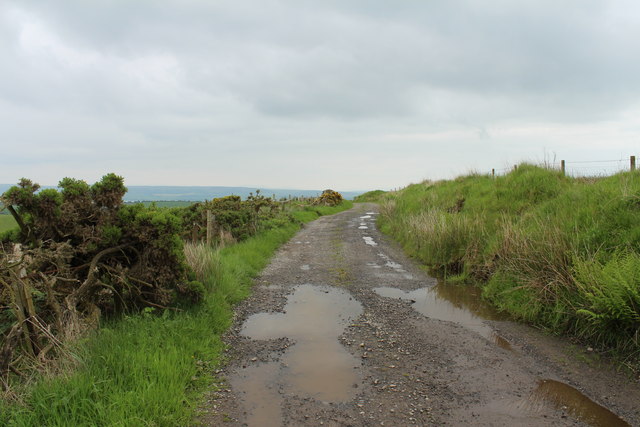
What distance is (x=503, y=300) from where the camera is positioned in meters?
7.63

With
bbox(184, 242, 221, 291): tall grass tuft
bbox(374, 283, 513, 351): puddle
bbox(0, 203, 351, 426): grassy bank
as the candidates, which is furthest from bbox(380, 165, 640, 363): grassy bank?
bbox(184, 242, 221, 291): tall grass tuft

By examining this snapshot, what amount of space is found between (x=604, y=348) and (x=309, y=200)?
38.3 metres

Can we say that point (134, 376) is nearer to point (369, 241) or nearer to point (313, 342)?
point (313, 342)

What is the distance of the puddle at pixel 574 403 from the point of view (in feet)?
13.1

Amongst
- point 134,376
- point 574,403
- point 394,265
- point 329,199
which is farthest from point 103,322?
point 329,199

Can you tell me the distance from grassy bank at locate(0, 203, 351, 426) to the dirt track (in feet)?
1.15

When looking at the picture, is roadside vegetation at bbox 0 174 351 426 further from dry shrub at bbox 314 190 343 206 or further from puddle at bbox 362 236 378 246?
dry shrub at bbox 314 190 343 206

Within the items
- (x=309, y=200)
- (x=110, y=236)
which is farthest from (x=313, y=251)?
(x=309, y=200)

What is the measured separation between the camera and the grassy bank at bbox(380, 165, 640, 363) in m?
5.38

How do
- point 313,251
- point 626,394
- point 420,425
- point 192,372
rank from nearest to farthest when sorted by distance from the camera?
point 420,425
point 626,394
point 192,372
point 313,251

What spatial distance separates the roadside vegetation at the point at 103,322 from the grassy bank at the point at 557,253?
5.25m

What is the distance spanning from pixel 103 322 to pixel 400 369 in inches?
169

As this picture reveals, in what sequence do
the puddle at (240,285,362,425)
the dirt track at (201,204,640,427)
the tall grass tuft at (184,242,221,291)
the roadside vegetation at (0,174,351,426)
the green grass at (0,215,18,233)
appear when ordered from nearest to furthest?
the roadside vegetation at (0,174,351,426)
the dirt track at (201,204,640,427)
the puddle at (240,285,362,425)
the green grass at (0,215,18,233)
the tall grass tuft at (184,242,221,291)

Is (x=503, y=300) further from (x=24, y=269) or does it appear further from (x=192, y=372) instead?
(x=24, y=269)
